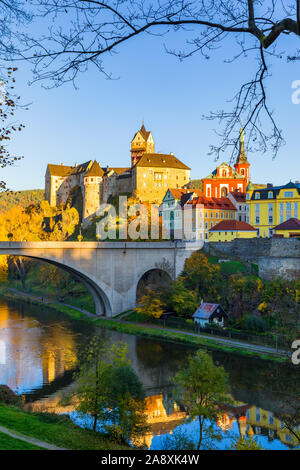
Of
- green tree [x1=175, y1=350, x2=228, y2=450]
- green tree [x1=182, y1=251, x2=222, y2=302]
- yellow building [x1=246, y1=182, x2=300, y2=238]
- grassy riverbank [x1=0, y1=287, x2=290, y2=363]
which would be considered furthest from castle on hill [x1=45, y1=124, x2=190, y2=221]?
green tree [x1=175, y1=350, x2=228, y2=450]

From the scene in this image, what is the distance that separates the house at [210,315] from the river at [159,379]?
4735mm

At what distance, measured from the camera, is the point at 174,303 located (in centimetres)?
4153

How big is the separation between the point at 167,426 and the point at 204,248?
3361 centimetres

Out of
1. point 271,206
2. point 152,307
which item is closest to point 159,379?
point 152,307

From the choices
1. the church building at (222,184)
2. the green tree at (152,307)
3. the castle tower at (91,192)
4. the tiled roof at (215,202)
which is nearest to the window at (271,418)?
the green tree at (152,307)

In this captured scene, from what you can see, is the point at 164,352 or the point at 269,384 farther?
the point at 164,352

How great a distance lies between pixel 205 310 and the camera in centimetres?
3869

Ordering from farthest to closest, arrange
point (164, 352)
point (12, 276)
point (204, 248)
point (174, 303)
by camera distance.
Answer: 1. point (12, 276)
2. point (204, 248)
3. point (174, 303)
4. point (164, 352)

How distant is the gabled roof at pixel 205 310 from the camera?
38000 millimetres

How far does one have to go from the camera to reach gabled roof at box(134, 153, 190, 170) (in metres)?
84.8

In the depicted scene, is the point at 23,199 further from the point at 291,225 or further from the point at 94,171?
the point at 291,225

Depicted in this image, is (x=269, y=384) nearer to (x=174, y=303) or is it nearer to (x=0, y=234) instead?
(x=174, y=303)

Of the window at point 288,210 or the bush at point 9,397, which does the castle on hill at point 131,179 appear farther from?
the bush at point 9,397
